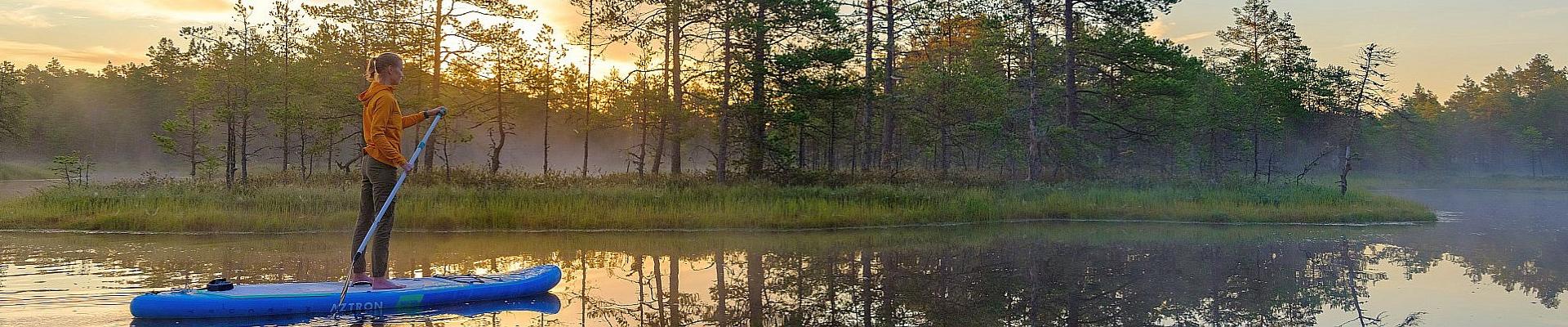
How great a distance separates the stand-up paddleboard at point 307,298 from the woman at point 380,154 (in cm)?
25

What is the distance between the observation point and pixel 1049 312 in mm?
7918

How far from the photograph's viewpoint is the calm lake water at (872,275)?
7.54m

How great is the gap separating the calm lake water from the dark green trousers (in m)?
0.70

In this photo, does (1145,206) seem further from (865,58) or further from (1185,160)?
(1185,160)

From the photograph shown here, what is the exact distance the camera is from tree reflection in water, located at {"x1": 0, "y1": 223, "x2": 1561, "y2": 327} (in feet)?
25.6

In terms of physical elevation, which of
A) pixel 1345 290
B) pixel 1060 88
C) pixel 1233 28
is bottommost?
pixel 1345 290

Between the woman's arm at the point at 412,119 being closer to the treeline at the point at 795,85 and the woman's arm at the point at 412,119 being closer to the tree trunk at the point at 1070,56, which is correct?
the treeline at the point at 795,85

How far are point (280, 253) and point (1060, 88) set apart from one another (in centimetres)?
2631

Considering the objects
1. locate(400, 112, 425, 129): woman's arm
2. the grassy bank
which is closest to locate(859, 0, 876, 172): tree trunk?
the grassy bank

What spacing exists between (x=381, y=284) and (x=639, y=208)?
29.8 feet

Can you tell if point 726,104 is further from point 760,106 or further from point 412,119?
point 412,119

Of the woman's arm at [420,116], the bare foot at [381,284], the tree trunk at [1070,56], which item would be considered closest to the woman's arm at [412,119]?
the woman's arm at [420,116]

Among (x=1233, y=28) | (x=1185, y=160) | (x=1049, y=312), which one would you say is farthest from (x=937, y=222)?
(x=1233, y=28)

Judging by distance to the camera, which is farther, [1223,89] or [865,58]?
[1223,89]
